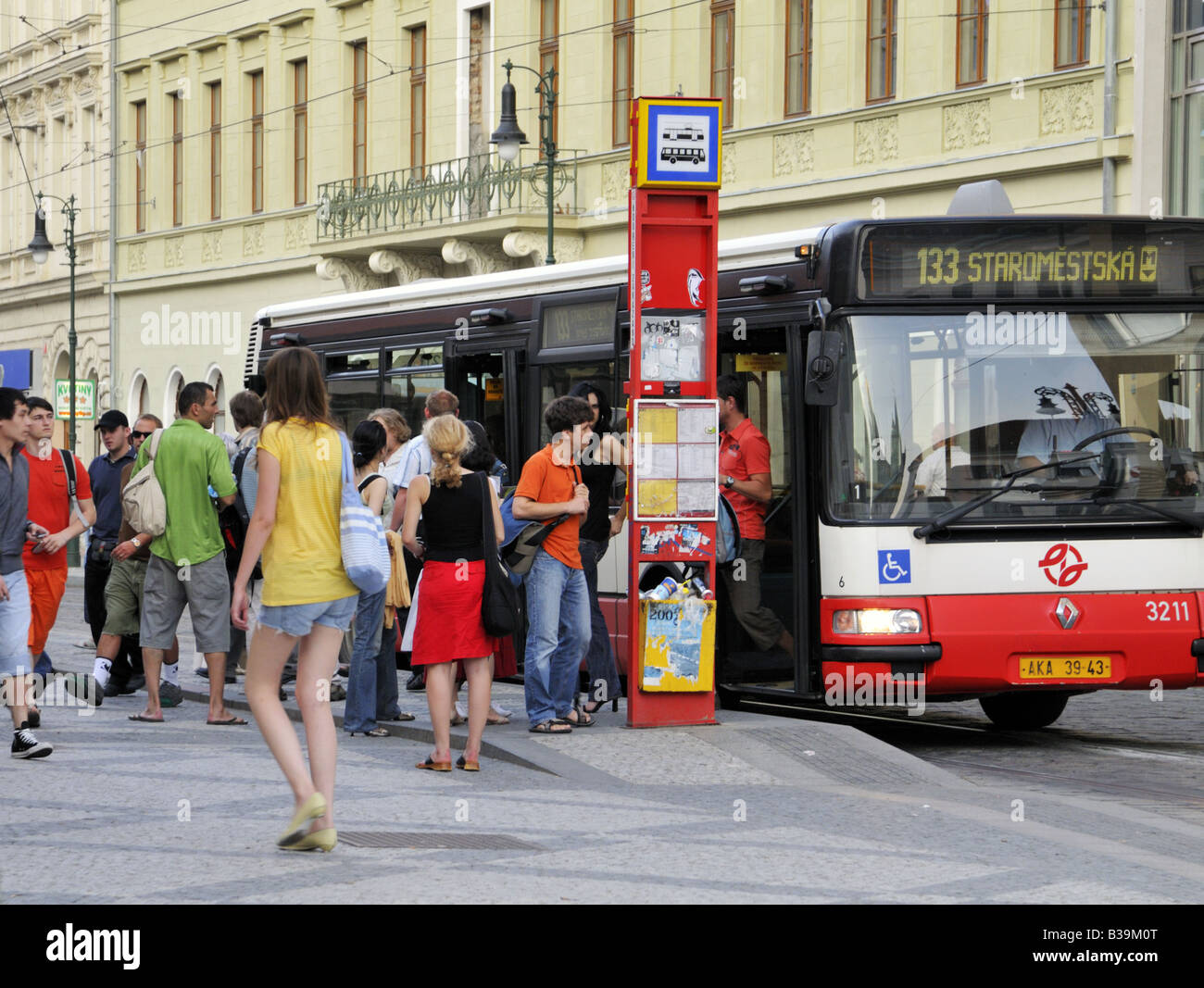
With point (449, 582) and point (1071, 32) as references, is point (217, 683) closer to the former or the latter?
point (449, 582)

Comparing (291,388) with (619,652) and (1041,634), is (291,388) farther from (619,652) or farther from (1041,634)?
(619,652)

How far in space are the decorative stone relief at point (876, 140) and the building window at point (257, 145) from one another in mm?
17264

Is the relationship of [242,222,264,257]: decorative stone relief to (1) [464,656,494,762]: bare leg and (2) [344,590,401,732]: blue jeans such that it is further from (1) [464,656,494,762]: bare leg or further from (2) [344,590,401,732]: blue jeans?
(1) [464,656,494,762]: bare leg

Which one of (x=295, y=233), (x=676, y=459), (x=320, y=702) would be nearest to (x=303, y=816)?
(x=320, y=702)

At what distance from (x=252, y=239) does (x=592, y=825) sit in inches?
1369

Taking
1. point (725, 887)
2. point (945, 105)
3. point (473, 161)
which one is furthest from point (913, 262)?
point (473, 161)

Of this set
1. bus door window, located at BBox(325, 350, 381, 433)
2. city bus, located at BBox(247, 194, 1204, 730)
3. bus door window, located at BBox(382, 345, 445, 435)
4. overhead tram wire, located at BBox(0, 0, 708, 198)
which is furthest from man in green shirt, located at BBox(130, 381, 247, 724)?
overhead tram wire, located at BBox(0, 0, 708, 198)

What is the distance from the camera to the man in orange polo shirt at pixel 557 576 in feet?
36.2

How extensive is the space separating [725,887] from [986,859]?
1115 mm

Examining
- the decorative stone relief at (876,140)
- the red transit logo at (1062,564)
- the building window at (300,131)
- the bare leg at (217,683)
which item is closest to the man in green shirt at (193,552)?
the bare leg at (217,683)

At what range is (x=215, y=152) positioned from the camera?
4394 centimetres

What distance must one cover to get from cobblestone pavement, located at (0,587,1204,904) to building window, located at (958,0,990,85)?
1665cm

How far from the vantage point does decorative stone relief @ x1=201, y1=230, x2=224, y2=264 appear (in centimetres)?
4303

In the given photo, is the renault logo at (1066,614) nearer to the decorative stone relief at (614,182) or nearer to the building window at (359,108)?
the decorative stone relief at (614,182)
